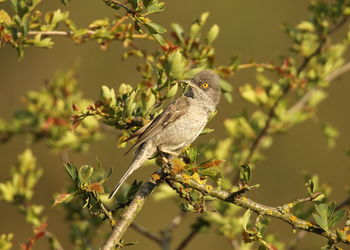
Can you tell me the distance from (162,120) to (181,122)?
0.24m

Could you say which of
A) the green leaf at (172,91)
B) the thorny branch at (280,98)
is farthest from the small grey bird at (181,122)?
the thorny branch at (280,98)

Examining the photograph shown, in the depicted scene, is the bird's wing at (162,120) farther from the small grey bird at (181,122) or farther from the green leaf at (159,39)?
the green leaf at (159,39)

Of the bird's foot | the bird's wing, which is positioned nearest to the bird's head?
the bird's wing

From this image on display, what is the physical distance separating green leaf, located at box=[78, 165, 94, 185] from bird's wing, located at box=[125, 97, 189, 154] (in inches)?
27.5

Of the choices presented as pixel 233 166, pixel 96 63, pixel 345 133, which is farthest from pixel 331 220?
pixel 96 63

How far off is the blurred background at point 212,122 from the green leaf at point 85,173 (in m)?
5.29

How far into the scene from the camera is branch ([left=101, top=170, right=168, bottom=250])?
3.04 meters

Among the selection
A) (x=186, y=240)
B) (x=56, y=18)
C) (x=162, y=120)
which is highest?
(x=56, y=18)

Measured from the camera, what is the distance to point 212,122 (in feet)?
30.2

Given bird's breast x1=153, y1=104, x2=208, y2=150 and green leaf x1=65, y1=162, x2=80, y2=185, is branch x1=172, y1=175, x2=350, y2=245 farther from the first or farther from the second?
bird's breast x1=153, y1=104, x2=208, y2=150

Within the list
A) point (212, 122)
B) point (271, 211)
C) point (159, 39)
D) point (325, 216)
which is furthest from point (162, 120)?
point (212, 122)

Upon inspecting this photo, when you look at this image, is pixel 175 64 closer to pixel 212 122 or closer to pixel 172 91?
pixel 172 91

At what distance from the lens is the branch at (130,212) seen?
3.04m

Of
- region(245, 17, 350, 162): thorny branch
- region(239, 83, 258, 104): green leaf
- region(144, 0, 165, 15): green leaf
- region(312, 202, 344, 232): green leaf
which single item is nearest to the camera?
region(312, 202, 344, 232): green leaf
